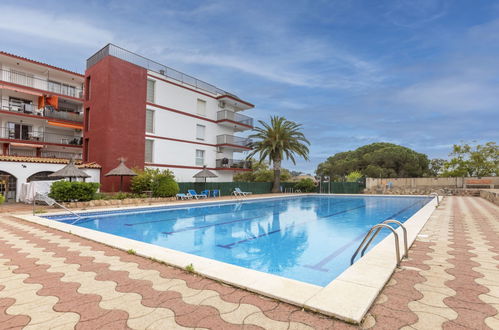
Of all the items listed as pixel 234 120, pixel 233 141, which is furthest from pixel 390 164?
pixel 233 141

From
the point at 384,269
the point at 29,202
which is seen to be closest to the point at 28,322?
the point at 384,269

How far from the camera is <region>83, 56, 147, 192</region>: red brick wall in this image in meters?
18.1

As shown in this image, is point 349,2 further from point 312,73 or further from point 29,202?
point 29,202

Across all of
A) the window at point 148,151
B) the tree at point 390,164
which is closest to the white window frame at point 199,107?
the window at point 148,151

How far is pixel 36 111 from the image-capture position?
2211cm

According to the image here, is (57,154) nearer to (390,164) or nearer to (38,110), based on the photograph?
(38,110)

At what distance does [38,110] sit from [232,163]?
17362mm

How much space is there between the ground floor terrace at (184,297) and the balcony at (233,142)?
70.7ft

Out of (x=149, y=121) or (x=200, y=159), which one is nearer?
(x=149, y=121)

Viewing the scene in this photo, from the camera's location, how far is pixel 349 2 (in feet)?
42.4

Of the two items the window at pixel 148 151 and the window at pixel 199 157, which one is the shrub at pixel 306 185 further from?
the window at pixel 148 151

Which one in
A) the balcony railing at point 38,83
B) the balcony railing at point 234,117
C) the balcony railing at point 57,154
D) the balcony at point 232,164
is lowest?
the balcony at point 232,164

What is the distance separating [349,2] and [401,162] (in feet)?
129

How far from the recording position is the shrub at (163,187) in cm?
1723
